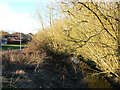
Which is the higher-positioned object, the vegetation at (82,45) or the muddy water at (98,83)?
the vegetation at (82,45)

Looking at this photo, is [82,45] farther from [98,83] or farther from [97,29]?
[98,83]

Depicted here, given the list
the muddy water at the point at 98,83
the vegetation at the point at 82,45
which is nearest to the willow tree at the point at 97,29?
the vegetation at the point at 82,45

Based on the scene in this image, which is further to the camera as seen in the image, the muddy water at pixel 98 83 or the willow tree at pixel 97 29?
the muddy water at pixel 98 83

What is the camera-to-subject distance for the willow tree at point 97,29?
9.09 feet

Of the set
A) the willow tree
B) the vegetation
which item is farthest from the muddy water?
the willow tree

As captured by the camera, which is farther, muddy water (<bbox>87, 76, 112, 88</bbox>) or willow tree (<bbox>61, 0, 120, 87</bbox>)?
muddy water (<bbox>87, 76, 112, 88</bbox>)

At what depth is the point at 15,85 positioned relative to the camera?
386cm

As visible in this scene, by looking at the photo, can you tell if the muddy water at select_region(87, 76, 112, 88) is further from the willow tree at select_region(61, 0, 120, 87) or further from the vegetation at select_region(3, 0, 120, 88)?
the willow tree at select_region(61, 0, 120, 87)

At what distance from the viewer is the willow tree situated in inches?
109

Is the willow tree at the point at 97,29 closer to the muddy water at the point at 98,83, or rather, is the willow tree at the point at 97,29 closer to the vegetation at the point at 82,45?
the vegetation at the point at 82,45

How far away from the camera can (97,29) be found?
128 inches

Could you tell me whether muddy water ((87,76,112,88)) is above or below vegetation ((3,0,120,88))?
below

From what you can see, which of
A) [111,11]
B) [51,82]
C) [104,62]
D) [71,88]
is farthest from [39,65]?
[111,11]

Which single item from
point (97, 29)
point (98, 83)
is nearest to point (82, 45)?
point (97, 29)
